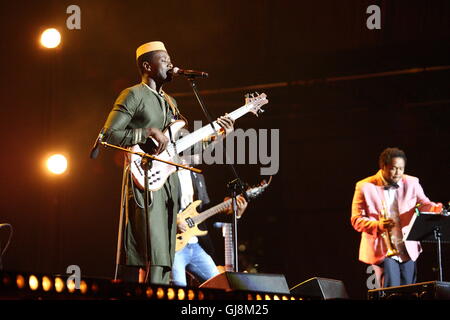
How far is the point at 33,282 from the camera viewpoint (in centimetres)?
267

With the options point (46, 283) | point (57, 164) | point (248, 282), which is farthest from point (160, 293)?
point (57, 164)

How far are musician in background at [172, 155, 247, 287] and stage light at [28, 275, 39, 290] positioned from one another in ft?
9.56

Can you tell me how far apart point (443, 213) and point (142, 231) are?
9.08 feet

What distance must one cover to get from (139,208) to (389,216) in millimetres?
2973

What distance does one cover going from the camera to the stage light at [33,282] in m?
2.66

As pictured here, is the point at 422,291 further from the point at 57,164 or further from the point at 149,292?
the point at 57,164

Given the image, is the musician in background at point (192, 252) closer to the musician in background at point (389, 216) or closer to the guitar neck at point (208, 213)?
the guitar neck at point (208, 213)

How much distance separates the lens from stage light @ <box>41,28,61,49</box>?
25.3 feet

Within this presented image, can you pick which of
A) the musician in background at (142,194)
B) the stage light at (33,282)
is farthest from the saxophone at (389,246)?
the stage light at (33,282)

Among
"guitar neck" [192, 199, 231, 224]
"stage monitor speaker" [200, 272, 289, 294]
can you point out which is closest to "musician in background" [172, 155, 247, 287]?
"guitar neck" [192, 199, 231, 224]

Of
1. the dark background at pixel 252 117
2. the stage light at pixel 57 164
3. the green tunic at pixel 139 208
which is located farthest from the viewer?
the stage light at pixel 57 164

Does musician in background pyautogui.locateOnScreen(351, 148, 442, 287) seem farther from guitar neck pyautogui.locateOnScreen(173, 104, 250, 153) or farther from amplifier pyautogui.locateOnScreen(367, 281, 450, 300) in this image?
guitar neck pyautogui.locateOnScreen(173, 104, 250, 153)

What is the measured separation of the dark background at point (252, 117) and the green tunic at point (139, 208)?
10.7 ft
